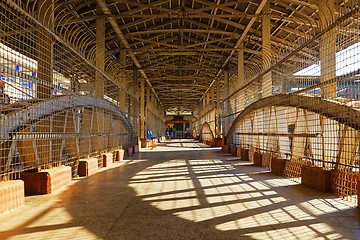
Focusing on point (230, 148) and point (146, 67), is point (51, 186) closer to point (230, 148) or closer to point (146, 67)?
point (230, 148)

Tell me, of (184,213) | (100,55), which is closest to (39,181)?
(184,213)

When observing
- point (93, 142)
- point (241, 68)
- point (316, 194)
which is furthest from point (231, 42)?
point (316, 194)

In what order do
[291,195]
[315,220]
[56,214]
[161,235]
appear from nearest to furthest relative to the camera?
[161,235]
[315,220]
[56,214]
[291,195]

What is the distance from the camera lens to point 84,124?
901 centimetres

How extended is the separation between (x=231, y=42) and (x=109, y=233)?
61.8ft

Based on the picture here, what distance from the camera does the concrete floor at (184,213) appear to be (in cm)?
333

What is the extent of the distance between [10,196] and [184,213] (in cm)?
294

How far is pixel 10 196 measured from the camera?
420 cm

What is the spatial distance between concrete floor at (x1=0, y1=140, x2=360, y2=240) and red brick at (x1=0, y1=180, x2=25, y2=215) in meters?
0.14

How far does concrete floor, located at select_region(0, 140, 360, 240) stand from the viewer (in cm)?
333

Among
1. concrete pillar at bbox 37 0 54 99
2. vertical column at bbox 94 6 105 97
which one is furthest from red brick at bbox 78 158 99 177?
vertical column at bbox 94 6 105 97

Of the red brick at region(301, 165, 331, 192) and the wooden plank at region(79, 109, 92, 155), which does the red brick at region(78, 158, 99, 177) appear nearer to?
the wooden plank at region(79, 109, 92, 155)

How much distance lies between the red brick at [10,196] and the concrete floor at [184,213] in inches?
5.4

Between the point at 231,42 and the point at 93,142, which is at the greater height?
the point at 231,42
